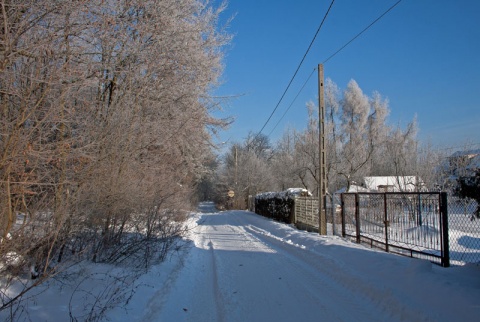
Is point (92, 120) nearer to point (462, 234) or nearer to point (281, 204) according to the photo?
point (462, 234)

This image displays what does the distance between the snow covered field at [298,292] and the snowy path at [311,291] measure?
0.04ft

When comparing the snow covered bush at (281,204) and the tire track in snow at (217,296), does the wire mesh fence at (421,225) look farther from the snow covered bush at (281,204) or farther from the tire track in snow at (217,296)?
the snow covered bush at (281,204)

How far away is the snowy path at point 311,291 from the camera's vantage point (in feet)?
17.5

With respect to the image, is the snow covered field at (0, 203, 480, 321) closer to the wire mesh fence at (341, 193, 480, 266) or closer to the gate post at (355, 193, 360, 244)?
the wire mesh fence at (341, 193, 480, 266)

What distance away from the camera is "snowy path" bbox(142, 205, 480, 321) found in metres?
5.34

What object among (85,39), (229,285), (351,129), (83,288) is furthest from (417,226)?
(351,129)

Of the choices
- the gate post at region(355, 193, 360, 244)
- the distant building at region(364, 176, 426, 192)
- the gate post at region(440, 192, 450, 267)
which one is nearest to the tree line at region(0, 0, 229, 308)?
the gate post at region(355, 193, 360, 244)

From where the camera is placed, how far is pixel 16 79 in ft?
15.5

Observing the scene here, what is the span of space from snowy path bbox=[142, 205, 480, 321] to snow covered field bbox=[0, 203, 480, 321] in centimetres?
1

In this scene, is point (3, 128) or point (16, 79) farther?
point (16, 79)

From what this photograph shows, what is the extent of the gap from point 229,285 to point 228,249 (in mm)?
4810

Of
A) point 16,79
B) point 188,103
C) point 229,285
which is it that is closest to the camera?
point 16,79

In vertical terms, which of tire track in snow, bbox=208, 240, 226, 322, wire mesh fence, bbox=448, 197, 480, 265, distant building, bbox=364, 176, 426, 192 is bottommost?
tire track in snow, bbox=208, 240, 226, 322

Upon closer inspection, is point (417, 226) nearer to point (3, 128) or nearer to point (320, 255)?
point (320, 255)
